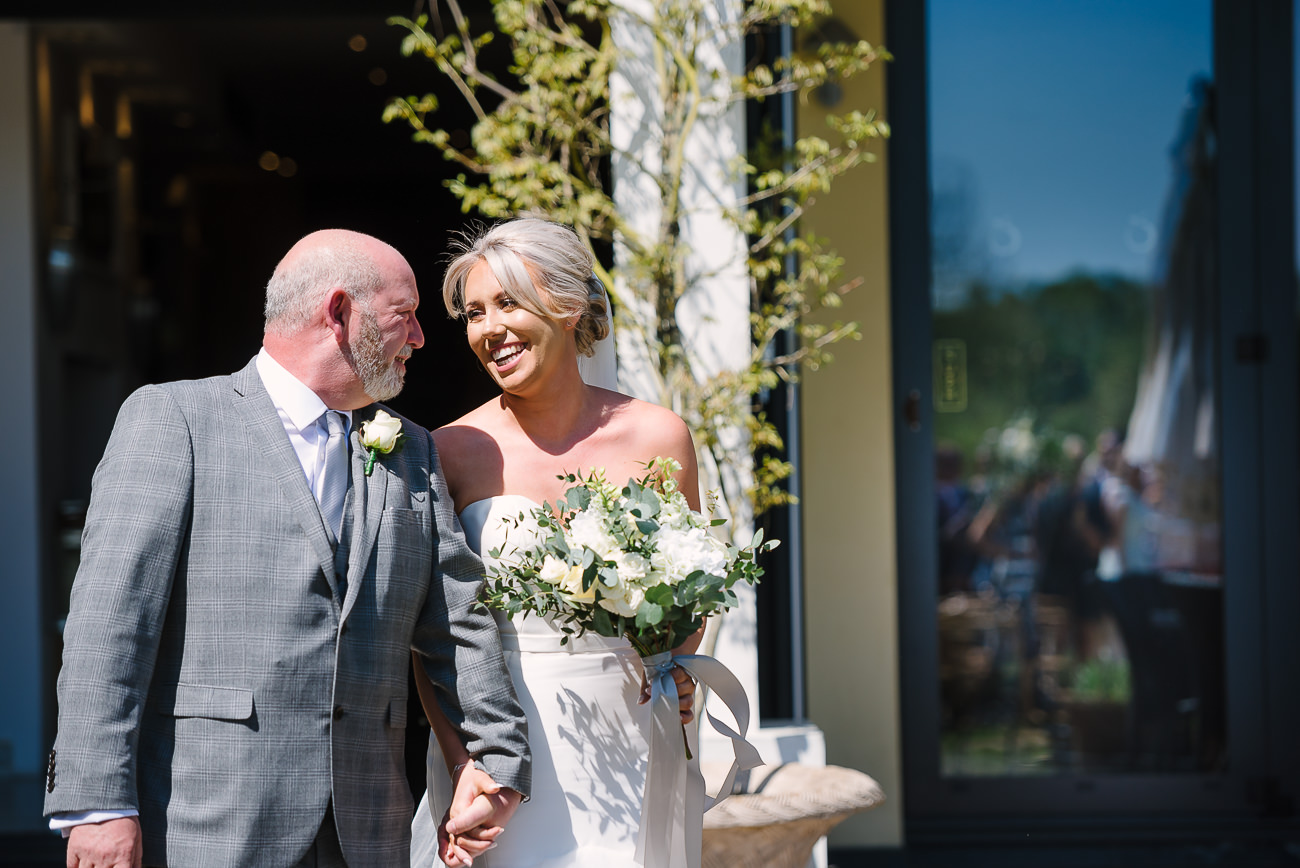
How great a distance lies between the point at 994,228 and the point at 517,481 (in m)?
2.83

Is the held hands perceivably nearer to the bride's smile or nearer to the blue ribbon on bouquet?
the blue ribbon on bouquet

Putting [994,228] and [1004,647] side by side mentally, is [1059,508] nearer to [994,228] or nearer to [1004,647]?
[1004,647]

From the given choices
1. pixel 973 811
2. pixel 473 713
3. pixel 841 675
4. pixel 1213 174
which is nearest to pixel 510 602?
pixel 473 713

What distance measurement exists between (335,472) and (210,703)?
0.42 metres

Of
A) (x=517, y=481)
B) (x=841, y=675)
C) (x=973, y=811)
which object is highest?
(x=517, y=481)

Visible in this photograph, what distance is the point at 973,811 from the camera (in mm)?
4336

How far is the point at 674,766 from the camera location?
89.4 inches

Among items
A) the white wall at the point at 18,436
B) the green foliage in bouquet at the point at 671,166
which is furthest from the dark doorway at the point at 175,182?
the green foliage in bouquet at the point at 671,166

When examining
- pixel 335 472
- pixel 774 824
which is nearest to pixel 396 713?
pixel 335 472

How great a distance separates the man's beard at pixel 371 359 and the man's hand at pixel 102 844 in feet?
2.51

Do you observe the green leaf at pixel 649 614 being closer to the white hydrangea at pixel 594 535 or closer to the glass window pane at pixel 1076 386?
the white hydrangea at pixel 594 535

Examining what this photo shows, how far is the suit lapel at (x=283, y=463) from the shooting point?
6.01ft

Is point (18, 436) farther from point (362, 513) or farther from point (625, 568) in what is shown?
point (625, 568)

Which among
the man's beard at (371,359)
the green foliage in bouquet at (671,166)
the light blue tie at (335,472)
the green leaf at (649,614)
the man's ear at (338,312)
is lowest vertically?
the green leaf at (649,614)
